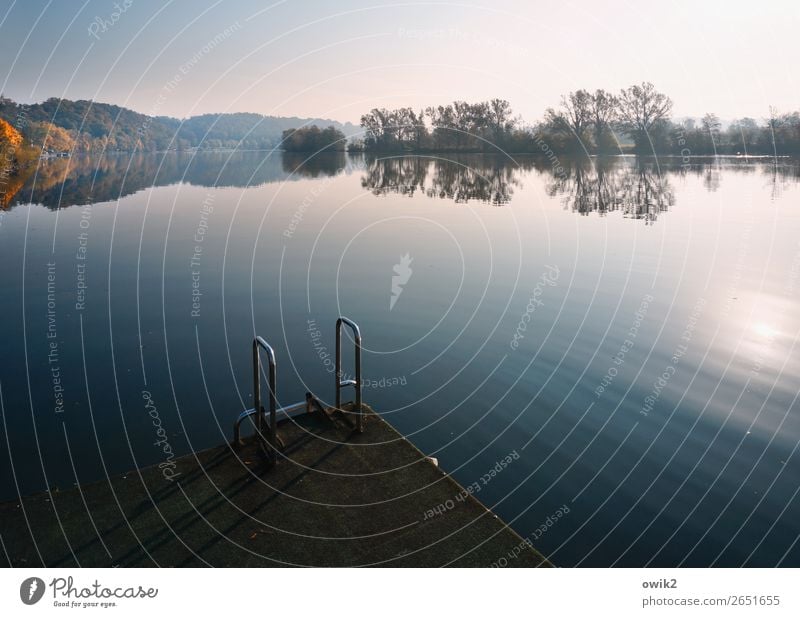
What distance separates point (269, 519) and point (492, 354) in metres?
7.05

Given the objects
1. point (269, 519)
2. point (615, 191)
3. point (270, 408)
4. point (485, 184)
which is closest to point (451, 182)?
point (485, 184)

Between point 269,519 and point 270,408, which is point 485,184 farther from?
point 269,519

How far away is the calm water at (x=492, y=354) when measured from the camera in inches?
310

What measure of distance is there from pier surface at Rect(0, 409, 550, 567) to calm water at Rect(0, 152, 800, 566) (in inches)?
55.0

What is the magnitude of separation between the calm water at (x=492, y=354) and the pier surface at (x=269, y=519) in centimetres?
140

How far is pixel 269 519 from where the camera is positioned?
6.17m

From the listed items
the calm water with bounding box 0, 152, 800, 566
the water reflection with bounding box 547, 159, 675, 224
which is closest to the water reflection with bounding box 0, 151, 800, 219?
the water reflection with bounding box 547, 159, 675, 224

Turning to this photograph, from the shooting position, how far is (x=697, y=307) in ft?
50.6

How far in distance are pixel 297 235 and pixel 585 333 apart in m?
16.2

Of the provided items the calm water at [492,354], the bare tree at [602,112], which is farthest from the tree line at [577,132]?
the calm water at [492,354]

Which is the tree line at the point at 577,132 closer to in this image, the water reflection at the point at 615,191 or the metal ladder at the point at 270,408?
the water reflection at the point at 615,191

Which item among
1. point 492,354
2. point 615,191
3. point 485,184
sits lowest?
point 492,354

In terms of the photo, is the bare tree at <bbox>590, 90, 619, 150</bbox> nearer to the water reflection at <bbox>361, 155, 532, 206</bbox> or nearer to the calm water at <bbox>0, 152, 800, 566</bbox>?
the water reflection at <bbox>361, 155, 532, 206</bbox>

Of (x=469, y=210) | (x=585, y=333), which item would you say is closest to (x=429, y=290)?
(x=585, y=333)
